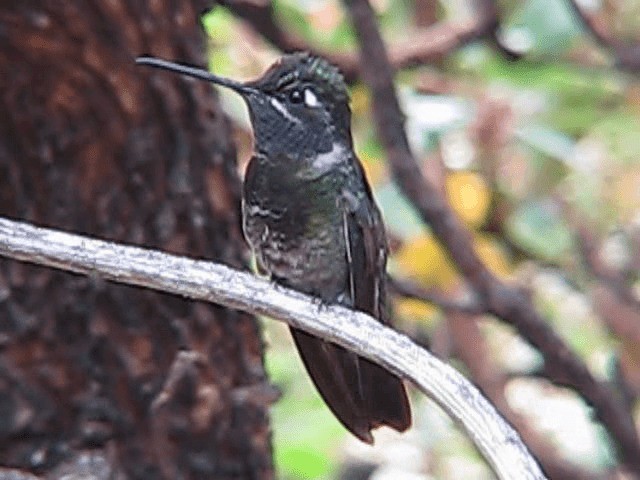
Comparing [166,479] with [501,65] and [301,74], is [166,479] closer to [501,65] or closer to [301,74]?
[301,74]

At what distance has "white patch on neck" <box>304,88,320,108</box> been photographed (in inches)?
73.5

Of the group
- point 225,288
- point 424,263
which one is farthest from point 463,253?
point 225,288

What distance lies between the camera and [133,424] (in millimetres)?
2133

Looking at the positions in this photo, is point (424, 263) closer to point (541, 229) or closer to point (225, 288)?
point (541, 229)

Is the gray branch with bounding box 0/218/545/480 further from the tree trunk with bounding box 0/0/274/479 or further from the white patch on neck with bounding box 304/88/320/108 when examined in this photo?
the tree trunk with bounding box 0/0/274/479

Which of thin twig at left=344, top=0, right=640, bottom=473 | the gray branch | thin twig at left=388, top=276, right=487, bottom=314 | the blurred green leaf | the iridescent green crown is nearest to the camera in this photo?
the gray branch

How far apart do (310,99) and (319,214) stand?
0.46 feet

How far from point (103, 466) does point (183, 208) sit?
1.17 ft

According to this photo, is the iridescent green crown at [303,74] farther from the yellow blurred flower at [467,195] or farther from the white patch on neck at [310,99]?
the yellow blurred flower at [467,195]

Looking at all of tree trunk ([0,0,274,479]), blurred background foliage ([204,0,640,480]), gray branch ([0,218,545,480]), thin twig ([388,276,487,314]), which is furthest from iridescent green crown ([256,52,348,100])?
blurred background foliage ([204,0,640,480])

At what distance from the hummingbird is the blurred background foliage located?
690mm

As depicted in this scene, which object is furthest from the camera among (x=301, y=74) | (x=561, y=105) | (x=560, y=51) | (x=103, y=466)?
(x=561, y=105)

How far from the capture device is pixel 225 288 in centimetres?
144

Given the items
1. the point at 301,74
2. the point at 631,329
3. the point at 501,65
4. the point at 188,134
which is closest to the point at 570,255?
the point at 631,329
